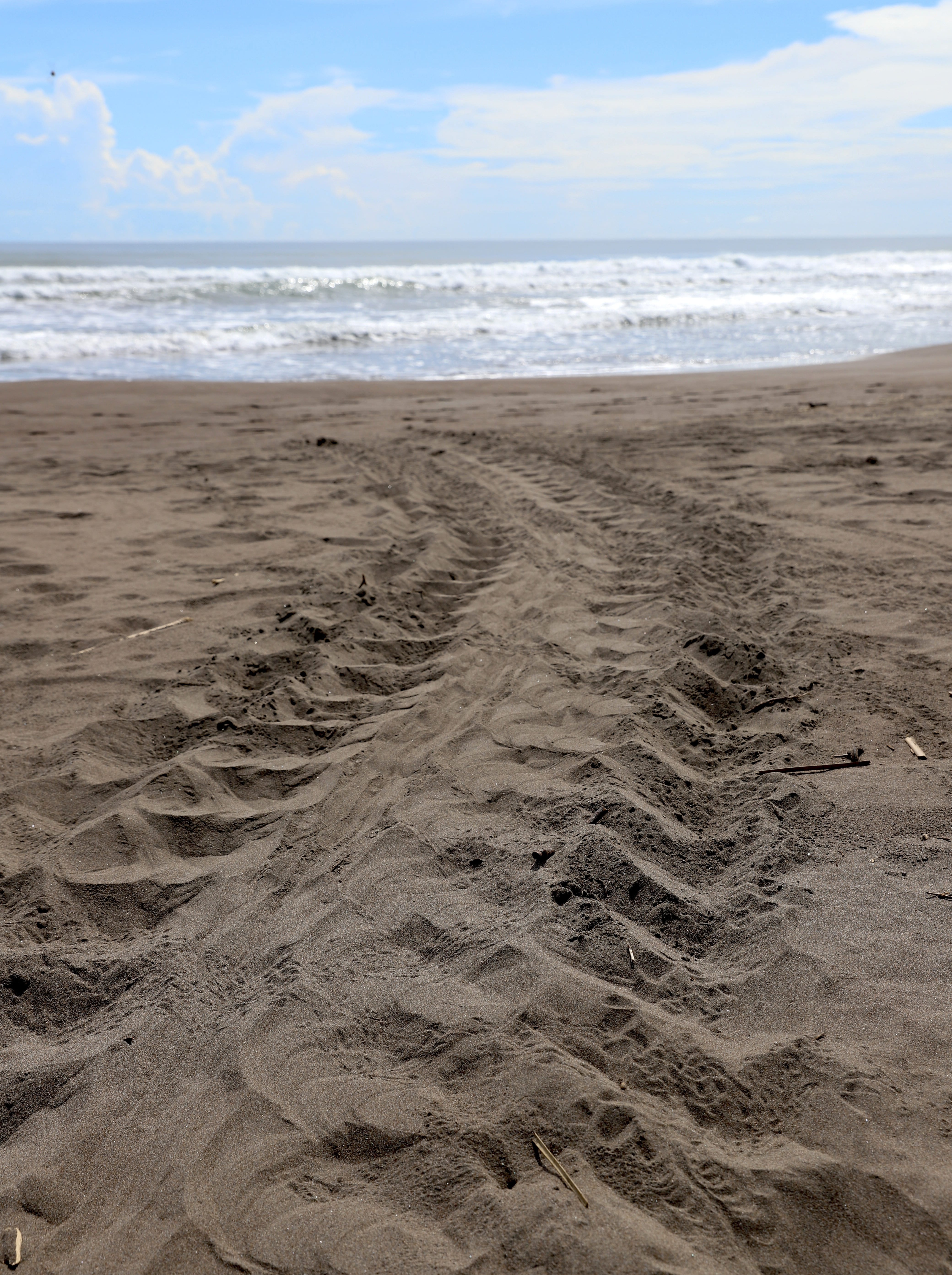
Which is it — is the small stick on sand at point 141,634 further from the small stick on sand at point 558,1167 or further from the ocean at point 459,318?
the ocean at point 459,318

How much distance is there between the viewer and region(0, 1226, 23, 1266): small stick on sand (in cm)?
144

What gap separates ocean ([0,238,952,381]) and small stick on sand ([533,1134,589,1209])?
11.7 m

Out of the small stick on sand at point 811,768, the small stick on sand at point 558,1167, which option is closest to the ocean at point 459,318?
the small stick on sand at point 811,768

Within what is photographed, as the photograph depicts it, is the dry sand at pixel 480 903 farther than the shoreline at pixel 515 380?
No

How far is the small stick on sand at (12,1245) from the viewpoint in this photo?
1.44m

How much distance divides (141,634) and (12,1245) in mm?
2747

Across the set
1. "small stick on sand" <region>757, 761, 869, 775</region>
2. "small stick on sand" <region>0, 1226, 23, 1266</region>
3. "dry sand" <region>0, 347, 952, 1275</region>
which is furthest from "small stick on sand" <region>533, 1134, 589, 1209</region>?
"small stick on sand" <region>757, 761, 869, 775</region>

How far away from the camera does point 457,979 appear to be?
6.27 feet

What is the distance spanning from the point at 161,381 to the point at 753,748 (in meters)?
11.3

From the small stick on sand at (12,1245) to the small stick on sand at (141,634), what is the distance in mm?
2573

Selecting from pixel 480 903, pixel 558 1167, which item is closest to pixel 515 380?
pixel 480 903

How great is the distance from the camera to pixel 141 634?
12.8 ft

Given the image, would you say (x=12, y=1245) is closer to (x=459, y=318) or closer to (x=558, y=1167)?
(x=558, y=1167)

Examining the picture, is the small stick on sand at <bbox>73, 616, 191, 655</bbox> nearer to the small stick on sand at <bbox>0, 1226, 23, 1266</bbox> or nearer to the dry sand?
the dry sand
